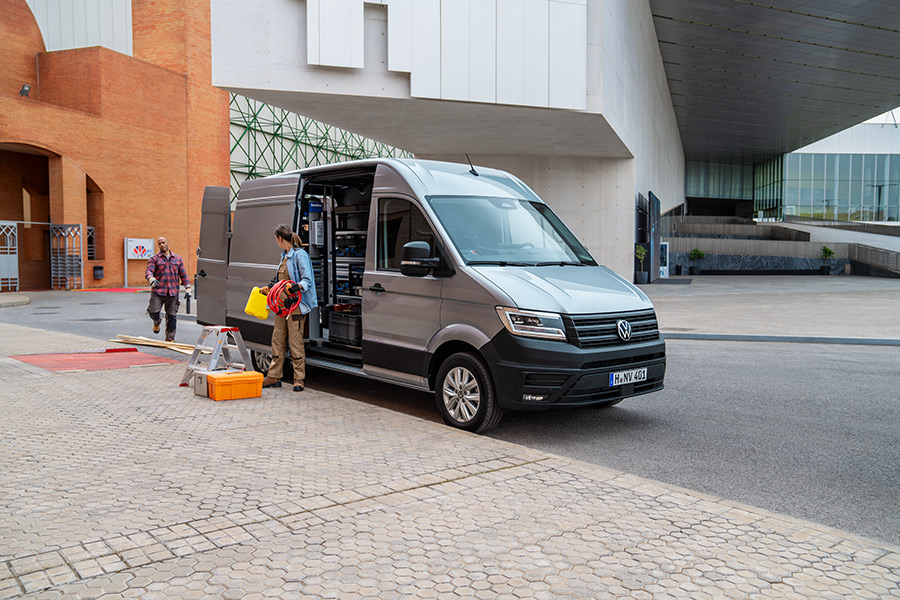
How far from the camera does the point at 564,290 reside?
21.0ft

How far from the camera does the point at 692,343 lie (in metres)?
13.3

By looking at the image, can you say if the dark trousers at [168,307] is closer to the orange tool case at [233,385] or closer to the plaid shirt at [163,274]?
the plaid shirt at [163,274]

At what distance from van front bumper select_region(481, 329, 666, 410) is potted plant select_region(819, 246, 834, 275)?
136 feet

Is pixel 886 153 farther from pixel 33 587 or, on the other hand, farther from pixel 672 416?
pixel 33 587

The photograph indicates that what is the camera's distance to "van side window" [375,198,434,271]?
7242 mm

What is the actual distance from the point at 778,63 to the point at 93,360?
39.5 m

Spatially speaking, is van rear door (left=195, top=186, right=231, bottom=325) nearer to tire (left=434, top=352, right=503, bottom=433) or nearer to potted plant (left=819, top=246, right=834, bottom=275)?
tire (left=434, top=352, right=503, bottom=433)

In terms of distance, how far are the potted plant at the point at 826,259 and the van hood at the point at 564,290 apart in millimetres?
40365

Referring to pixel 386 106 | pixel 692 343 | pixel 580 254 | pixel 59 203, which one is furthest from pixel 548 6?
pixel 59 203

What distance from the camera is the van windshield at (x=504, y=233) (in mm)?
6938

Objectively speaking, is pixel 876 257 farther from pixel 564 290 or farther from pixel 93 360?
pixel 93 360

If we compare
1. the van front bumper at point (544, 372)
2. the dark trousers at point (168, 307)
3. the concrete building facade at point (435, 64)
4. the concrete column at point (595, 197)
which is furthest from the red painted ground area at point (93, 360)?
the concrete column at point (595, 197)

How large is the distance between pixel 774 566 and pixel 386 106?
1923 cm

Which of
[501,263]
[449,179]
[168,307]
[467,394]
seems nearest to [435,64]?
[168,307]
